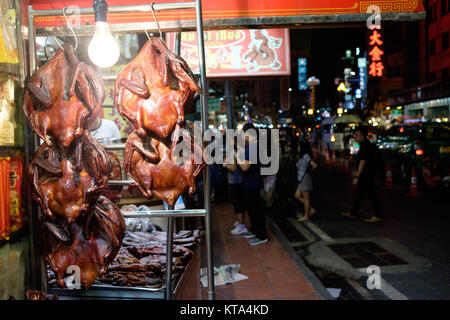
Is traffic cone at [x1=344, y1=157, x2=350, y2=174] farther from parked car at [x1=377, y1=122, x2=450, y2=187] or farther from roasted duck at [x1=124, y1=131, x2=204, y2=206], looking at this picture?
roasted duck at [x1=124, y1=131, x2=204, y2=206]

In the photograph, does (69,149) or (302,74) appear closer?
(69,149)

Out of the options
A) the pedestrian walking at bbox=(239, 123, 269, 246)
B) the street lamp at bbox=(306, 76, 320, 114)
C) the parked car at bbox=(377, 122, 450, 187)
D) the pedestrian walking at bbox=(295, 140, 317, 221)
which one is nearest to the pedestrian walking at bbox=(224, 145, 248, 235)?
the pedestrian walking at bbox=(239, 123, 269, 246)

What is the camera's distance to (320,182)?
17.3 meters

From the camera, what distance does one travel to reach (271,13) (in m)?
2.75

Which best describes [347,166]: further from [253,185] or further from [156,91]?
[156,91]

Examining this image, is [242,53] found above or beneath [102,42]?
above

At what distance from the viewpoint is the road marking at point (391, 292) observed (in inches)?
207

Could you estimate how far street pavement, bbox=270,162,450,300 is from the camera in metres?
5.68

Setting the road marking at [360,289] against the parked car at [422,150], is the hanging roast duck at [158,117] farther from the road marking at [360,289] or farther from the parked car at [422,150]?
the parked car at [422,150]

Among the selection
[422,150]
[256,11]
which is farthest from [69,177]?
[422,150]

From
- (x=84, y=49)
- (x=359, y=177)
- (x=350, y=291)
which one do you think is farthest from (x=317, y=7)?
(x=359, y=177)

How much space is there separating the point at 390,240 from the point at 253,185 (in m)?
3.09

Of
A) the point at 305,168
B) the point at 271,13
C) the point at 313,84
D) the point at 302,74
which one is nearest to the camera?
the point at 271,13

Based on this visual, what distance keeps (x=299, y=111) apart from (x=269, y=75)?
249 feet
